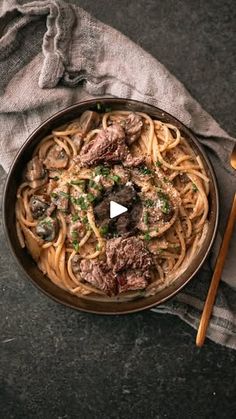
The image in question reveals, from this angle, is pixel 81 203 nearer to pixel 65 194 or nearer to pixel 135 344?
pixel 65 194

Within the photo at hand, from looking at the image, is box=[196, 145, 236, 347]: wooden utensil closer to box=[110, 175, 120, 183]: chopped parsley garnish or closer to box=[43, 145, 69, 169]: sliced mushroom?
box=[110, 175, 120, 183]: chopped parsley garnish

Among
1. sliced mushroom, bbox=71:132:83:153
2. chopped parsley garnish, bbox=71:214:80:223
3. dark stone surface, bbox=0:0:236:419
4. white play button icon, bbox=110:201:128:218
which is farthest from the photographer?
dark stone surface, bbox=0:0:236:419

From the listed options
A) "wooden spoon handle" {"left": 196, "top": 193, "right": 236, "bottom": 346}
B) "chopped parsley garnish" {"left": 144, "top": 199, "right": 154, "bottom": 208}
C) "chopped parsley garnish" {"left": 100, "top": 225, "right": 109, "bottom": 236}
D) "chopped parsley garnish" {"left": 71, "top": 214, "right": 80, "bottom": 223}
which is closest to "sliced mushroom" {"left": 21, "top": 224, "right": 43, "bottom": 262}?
"chopped parsley garnish" {"left": 71, "top": 214, "right": 80, "bottom": 223}

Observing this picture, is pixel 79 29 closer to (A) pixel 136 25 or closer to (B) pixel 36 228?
(A) pixel 136 25

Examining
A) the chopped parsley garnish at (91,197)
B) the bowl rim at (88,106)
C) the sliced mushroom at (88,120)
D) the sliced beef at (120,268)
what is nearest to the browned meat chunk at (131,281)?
the sliced beef at (120,268)

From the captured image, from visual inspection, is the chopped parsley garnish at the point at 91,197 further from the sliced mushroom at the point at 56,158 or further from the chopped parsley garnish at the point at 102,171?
the sliced mushroom at the point at 56,158

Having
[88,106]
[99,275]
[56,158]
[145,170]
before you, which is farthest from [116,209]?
[88,106]

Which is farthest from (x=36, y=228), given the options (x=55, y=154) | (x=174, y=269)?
(x=174, y=269)
